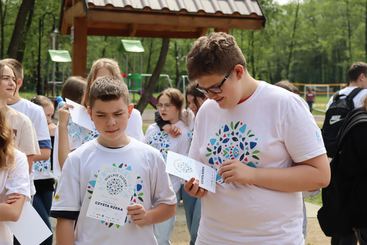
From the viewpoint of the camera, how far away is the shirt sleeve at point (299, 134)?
104 inches

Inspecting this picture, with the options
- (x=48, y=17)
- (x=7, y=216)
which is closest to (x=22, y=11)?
(x=48, y=17)

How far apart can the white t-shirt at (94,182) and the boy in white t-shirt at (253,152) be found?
0.32m

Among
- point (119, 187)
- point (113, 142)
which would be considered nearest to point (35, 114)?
point (113, 142)

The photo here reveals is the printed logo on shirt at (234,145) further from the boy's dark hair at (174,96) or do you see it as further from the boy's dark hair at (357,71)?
the boy's dark hair at (357,71)

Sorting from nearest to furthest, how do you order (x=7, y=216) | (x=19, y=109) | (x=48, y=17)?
(x=7, y=216)
(x=19, y=109)
(x=48, y=17)

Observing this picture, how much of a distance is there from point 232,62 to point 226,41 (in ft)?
0.31

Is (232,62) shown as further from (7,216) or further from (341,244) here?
(341,244)

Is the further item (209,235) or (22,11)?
(22,11)

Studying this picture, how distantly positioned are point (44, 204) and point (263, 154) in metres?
3.36

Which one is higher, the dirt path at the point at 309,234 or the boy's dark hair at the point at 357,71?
the boy's dark hair at the point at 357,71

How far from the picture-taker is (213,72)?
101 inches

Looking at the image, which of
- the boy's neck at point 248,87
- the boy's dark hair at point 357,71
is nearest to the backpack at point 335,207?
the boy's neck at point 248,87

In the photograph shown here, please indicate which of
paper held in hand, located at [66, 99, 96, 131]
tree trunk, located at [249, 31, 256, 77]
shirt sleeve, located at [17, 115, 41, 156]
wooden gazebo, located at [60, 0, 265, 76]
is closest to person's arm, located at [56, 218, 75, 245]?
paper held in hand, located at [66, 99, 96, 131]

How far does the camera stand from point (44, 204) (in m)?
5.54
